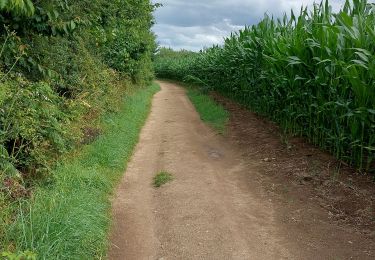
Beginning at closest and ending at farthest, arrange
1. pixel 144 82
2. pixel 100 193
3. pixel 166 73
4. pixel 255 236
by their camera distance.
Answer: pixel 255 236 → pixel 100 193 → pixel 144 82 → pixel 166 73

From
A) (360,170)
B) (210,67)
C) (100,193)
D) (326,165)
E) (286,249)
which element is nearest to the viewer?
(286,249)

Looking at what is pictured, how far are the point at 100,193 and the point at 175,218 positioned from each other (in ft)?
4.15

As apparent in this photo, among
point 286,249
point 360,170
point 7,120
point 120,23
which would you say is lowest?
point 286,249

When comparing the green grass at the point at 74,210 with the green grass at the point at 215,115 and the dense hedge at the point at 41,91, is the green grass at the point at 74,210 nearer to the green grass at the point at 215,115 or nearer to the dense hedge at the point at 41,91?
the dense hedge at the point at 41,91

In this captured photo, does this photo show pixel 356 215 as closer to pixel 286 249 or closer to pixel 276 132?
pixel 286 249

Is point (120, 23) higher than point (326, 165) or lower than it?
higher

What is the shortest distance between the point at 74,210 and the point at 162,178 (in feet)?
9.07

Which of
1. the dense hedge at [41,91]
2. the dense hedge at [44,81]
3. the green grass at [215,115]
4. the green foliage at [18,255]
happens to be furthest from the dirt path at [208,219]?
the green grass at [215,115]

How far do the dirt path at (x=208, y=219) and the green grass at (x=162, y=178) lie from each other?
118 mm

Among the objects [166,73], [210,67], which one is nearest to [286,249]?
[210,67]

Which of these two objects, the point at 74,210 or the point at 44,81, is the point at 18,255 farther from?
the point at 44,81

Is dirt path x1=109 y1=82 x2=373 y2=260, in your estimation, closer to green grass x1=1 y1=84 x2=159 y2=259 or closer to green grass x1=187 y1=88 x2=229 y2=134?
green grass x1=1 y1=84 x2=159 y2=259

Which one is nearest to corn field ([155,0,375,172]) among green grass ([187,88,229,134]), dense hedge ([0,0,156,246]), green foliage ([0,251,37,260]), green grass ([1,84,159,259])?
green grass ([187,88,229,134])

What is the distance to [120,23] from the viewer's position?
1638 centimetres
